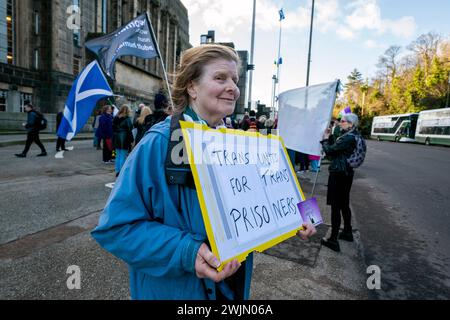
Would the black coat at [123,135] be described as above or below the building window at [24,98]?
below

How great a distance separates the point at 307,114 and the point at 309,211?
2.86m

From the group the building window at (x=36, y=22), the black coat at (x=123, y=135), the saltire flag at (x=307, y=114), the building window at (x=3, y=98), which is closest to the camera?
the saltire flag at (x=307, y=114)

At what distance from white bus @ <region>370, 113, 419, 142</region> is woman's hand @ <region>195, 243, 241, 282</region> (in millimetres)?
43357

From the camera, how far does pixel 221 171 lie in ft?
3.79

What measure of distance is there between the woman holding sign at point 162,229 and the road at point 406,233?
2.61m

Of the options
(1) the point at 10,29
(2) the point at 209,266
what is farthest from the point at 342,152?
(1) the point at 10,29

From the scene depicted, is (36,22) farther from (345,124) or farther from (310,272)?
(310,272)

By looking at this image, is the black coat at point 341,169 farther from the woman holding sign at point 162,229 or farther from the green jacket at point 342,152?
the woman holding sign at point 162,229

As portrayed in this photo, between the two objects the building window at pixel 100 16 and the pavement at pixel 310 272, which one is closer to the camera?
the pavement at pixel 310 272

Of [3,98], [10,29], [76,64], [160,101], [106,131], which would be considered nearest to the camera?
[160,101]

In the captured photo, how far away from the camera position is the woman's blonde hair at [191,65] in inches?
54.1

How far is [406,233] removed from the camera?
4871mm

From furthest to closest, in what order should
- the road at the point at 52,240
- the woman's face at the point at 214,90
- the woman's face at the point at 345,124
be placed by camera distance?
the woman's face at the point at 345,124
the road at the point at 52,240
the woman's face at the point at 214,90

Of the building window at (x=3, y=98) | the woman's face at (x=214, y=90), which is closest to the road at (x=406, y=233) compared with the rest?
the woman's face at (x=214, y=90)
